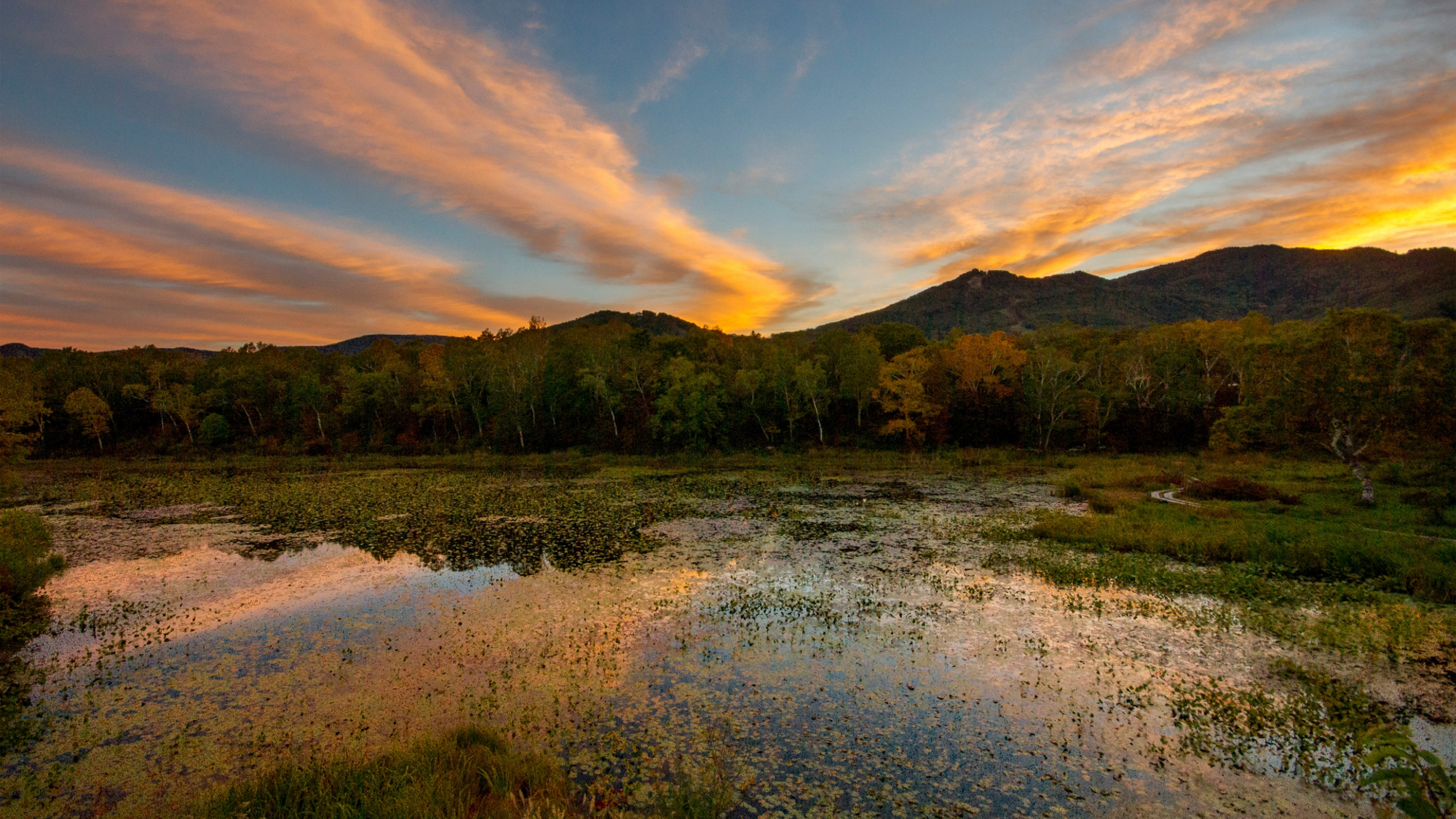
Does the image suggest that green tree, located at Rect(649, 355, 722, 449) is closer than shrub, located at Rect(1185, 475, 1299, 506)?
No

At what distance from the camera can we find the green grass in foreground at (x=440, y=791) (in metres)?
7.82

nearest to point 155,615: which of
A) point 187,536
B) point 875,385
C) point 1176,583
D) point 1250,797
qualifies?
point 187,536

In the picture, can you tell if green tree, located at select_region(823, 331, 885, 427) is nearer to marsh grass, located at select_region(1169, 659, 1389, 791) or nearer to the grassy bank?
the grassy bank

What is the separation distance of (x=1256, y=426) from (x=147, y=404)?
131 meters

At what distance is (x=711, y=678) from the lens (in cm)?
1255

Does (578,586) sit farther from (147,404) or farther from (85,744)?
(147,404)

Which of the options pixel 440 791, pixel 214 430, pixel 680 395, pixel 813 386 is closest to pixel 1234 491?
pixel 440 791

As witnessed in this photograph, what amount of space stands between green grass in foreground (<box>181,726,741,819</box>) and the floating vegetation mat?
0.41 meters

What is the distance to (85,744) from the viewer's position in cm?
1023

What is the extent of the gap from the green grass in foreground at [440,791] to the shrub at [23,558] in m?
17.0

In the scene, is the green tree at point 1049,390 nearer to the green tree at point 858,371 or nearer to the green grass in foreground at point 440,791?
the green tree at point 858,371

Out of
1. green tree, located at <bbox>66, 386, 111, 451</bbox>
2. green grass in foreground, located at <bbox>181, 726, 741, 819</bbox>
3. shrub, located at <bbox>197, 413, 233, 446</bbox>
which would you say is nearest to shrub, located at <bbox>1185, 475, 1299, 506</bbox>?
green grass in foreground, located at <bbox>181, 726, 741, 819</bbox>

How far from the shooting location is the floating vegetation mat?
29.9 feet

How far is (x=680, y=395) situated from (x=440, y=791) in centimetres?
6281
